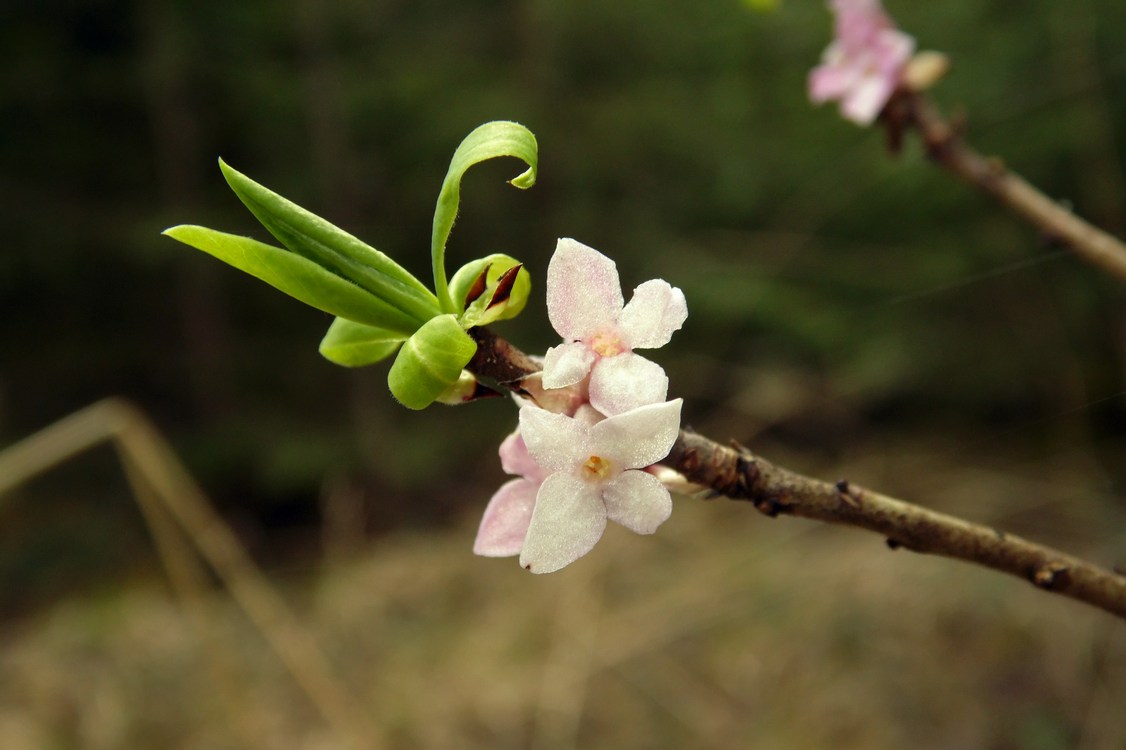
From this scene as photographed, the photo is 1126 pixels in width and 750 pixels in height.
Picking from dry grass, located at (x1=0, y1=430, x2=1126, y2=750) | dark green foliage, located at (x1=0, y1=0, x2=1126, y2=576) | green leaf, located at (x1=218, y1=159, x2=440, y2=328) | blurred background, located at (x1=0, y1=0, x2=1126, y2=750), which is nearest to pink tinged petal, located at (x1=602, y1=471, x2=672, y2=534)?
green leaf, located at (x1=218, y1=159, x2=440, y2=328)

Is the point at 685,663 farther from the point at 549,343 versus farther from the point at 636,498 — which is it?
the point at 549,343

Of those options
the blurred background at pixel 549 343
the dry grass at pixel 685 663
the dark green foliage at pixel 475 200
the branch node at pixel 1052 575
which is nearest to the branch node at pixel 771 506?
the branch node at pixel 1052 575

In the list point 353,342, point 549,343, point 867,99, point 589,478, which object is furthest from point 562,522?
point 549,343

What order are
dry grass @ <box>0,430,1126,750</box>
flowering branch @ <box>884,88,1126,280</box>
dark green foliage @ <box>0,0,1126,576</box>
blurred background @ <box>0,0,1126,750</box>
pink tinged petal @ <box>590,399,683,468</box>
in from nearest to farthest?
1. pink tinged petal @ <box>590,399,683,468</box>
2. flowering branch @ <box>884,88,1126,280</box>
3. dry grass @ <box>0,430,1126,750</box>
4. blurred background @ <box>0,0,1126,750</box>
5. dark green foliage @ <box>0,0,1126,576</box>

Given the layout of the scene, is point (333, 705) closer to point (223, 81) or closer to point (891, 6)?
point (891, 6)

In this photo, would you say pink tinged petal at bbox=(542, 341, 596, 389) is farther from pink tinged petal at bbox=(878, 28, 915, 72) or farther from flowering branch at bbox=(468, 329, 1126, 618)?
pink tinged petal at bbox=(878, 28, 915, 72)

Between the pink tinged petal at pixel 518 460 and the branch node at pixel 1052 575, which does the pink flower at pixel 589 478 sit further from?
the branch node at pixel 1052 575
